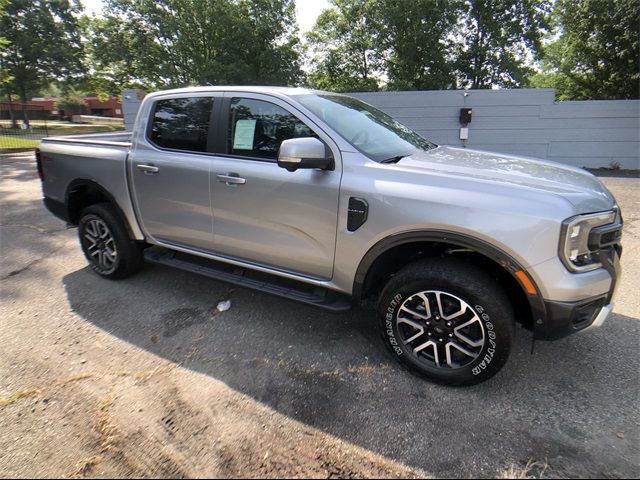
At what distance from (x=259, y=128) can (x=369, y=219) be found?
3.96 ft

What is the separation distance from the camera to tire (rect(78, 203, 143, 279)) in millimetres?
3973

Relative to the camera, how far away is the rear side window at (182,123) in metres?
3.41

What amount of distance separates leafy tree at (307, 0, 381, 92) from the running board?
24.3 meters

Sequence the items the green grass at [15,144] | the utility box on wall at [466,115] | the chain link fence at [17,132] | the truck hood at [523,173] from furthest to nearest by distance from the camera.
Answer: the chain link fence at [17,132], the green grass at [15,144], the utility box on wall at [466,115], the truck hood at [523,173]

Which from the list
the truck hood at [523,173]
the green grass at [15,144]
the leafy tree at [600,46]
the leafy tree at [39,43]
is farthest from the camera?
the leafy tree at [39,43]

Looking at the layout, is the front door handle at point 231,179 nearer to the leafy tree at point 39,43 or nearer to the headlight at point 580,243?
the headlight at point 580,243

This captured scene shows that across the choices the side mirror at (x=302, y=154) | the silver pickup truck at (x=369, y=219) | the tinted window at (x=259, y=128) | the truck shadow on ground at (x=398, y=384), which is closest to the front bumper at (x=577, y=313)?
the silver pickup truck at (x=369, y=219)

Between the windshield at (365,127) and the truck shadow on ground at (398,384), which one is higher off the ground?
the windshield at (365,127)

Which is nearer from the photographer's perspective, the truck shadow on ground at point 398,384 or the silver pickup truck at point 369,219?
the truck shadow on ground at point 398,384

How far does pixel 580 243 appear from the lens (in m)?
2.20

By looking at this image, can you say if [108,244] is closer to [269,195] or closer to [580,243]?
[269,195]

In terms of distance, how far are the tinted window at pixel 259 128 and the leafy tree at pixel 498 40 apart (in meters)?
24.0

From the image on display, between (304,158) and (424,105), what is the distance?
36.5ft

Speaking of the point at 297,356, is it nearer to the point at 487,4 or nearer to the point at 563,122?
the point at 563,122
